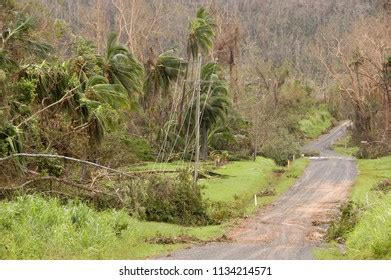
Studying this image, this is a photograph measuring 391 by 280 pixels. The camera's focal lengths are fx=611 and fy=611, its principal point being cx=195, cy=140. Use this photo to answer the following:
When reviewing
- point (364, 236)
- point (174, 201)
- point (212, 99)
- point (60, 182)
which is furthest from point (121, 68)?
point (364, 236)

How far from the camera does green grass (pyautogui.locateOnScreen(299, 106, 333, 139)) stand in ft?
315

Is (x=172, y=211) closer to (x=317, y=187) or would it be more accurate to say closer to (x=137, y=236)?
(x=137, y=236)

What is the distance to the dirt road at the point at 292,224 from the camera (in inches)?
729

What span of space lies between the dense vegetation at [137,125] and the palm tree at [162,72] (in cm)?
12

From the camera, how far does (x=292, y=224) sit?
92.2 feet

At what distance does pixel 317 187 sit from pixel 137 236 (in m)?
25.6

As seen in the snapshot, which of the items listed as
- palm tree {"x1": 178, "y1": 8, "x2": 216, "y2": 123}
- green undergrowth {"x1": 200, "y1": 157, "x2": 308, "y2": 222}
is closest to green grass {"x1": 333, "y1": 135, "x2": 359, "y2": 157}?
green undergrowth {"x1": 200, "y1": 157, "x2": 308, "y2": 222}

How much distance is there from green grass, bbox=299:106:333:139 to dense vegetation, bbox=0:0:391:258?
1.47 feet

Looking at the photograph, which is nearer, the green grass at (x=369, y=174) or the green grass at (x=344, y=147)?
the green grass at (x=369, y=174)

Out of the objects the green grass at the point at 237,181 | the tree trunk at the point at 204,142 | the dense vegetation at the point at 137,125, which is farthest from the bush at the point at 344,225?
the tree trunk at the point at 204,142

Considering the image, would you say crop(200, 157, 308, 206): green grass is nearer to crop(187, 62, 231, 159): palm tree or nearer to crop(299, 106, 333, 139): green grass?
crop(187, 62, 231, 159): palm tree

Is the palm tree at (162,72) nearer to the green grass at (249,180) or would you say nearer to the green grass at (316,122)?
the green grass at (249,180)

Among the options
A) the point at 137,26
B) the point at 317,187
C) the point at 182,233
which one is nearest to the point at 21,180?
the point at 182,233

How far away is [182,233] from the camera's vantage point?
22.9 metres
